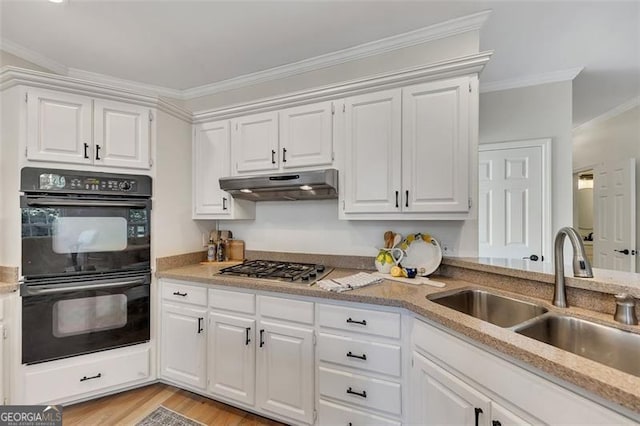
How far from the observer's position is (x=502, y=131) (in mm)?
2795

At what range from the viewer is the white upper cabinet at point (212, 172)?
97.0 inches

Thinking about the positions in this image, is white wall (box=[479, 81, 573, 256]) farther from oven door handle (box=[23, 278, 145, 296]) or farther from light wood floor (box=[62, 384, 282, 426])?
oven door handle (box=[23, 278, 145, 296])

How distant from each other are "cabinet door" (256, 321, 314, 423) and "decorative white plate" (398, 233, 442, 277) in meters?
0.90

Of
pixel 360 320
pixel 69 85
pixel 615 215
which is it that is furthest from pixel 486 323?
pixel 615 215

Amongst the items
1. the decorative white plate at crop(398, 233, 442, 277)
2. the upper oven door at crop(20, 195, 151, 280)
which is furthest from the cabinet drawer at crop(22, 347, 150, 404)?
the decorative white plate at crop(398, 233, 442, 277)

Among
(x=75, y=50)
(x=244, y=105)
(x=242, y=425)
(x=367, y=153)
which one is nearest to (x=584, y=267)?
(x=367, y=153)

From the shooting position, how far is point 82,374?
6.44 feet

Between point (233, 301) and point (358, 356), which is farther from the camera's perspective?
point (233, 301)

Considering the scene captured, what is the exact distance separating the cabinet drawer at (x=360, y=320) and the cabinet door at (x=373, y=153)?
730mm

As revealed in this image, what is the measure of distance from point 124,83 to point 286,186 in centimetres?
205

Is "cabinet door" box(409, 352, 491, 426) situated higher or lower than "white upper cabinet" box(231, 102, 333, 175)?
lower

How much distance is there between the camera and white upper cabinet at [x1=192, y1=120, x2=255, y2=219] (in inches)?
97.0

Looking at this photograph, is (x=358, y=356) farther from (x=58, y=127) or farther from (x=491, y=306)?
(x=58, y=127)

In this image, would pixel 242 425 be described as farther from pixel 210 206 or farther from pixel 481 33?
pixel 481 33
